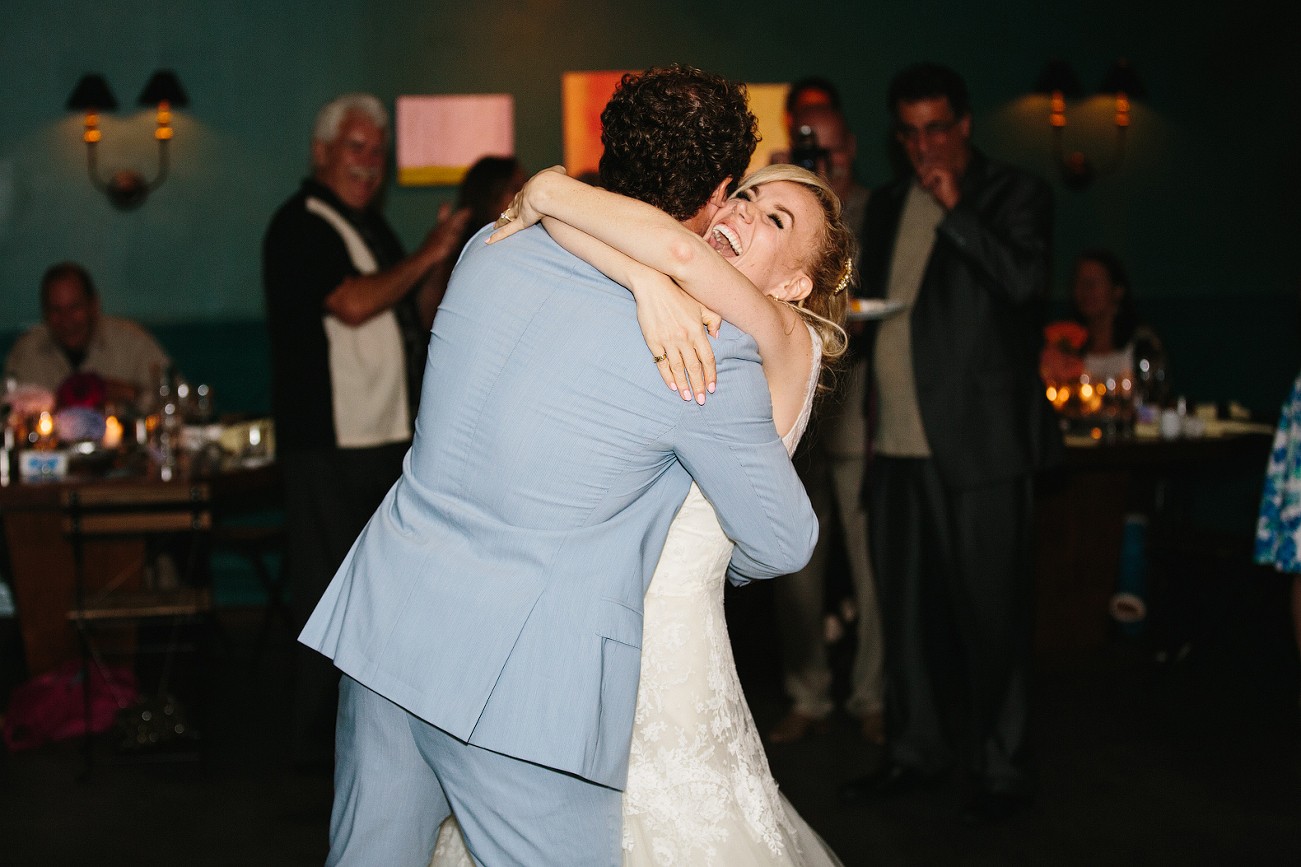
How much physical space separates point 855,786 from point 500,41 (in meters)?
4.25

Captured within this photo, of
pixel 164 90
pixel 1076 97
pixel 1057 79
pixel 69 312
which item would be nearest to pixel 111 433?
pixel 69 312

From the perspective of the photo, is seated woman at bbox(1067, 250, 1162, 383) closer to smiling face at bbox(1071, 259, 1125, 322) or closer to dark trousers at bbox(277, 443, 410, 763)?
smiling face at bbox(1071, 259, 1125, 322)

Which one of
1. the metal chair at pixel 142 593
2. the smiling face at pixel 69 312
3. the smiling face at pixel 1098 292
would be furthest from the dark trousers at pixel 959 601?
the smiling face at pixel 69 312

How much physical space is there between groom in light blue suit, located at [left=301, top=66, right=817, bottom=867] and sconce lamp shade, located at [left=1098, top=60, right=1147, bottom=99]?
5575mm

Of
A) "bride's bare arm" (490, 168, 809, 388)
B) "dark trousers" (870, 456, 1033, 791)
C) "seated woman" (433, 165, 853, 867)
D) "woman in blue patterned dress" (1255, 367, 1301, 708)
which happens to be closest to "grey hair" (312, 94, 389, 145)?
"dark trousers" (870, 456, 1033, 791)

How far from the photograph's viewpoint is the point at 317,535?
133 inches

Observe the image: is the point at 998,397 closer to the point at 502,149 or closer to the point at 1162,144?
the point at 502,149

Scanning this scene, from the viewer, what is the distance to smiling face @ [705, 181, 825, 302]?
1.66 m

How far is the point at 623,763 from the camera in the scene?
54.1 inches

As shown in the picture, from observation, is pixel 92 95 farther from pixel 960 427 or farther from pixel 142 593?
pixel 960 427

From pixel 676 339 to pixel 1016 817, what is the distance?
2.32 metres

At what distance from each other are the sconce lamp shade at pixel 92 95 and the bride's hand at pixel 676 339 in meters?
5.28

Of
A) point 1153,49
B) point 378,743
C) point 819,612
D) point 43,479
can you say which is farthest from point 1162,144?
point 378,743

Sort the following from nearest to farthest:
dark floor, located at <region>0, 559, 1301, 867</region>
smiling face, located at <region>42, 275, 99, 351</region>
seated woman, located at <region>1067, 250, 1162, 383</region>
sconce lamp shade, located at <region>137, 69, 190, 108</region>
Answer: dark floor, located at <region>0, 559, 1301, 867</region> → smiling face, located at <region>42, 275, 99, 351</region> → seated woman, located at <region>1067, 250, 1162, 383</region> → sconce lamp shade, located at <region>137, 69, 190, 108</region>
